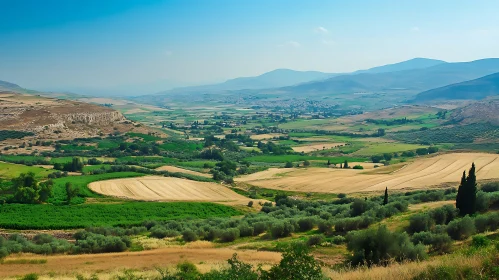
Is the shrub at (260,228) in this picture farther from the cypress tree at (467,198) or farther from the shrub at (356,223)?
the cypress tree at (467,198)

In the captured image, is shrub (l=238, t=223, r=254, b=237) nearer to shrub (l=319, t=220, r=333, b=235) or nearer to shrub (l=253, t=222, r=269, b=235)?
shrub (l=253, t=222, r=269, b=235)

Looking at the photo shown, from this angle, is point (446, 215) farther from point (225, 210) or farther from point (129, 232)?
point (225, 210)

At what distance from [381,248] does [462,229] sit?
673cm

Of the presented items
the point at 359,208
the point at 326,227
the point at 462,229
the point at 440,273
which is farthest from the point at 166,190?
the point at 440,273

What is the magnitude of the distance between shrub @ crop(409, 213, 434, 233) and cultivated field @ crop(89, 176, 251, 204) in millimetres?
33462

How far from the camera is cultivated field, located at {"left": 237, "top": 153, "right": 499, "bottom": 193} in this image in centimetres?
5906

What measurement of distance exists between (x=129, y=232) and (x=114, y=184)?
26780 mm

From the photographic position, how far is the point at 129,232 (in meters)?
36.0

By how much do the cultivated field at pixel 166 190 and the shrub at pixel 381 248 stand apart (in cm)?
3862

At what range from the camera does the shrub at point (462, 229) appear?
20234 mm

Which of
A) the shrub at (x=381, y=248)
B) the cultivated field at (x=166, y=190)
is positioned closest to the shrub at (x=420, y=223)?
the shrub at (x=381, y=248)

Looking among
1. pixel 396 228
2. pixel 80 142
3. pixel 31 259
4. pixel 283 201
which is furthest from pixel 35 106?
pixel 396 228

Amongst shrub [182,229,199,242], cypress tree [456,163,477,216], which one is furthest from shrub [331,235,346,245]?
shrub [182,229,199,242]

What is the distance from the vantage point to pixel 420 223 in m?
23.2
